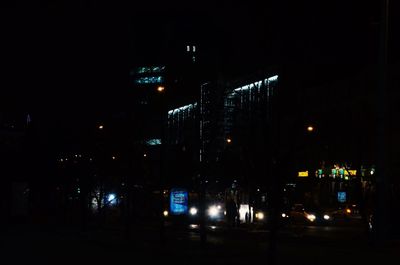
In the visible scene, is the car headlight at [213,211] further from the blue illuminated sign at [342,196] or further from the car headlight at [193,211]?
the blue illuminated sign at [342,196]

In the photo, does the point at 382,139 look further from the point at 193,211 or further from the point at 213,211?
the point at 213,211

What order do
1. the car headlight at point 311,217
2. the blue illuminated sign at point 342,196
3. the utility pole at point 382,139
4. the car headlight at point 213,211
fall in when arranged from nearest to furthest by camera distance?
the utility pole at point 382,139, the car headlight at point 311,217, the car headlight at point 213,211, the blue illuminated sign at point 342,196

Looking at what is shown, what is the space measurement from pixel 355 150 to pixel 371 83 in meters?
40.2

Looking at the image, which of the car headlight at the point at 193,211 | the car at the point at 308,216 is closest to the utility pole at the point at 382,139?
the car at the point at 308,216

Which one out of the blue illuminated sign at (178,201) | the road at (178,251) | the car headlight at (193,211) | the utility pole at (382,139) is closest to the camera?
the utility pole at (382,139)

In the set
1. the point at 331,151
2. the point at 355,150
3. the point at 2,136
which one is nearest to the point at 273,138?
the point at 355,150

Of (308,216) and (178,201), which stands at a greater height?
(178,201)

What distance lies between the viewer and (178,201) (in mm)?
49219

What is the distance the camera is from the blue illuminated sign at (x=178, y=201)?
4878 centimetres

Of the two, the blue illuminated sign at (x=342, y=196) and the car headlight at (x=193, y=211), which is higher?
the blue illuminated sign at (x=342, y=196)

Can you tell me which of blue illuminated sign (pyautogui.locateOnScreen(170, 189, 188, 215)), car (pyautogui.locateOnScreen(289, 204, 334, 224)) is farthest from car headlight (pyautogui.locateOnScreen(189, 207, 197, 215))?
blue illuminated sign (pyautogui.locateOnScreen(170, 189, 188, 215))

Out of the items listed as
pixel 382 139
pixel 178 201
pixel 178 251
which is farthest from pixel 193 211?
pixel 382 139

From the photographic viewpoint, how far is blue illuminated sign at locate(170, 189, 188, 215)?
160 ft

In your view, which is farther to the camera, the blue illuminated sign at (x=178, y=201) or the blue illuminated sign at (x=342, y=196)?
the blue illuminated sign at (x=342, y=196)
